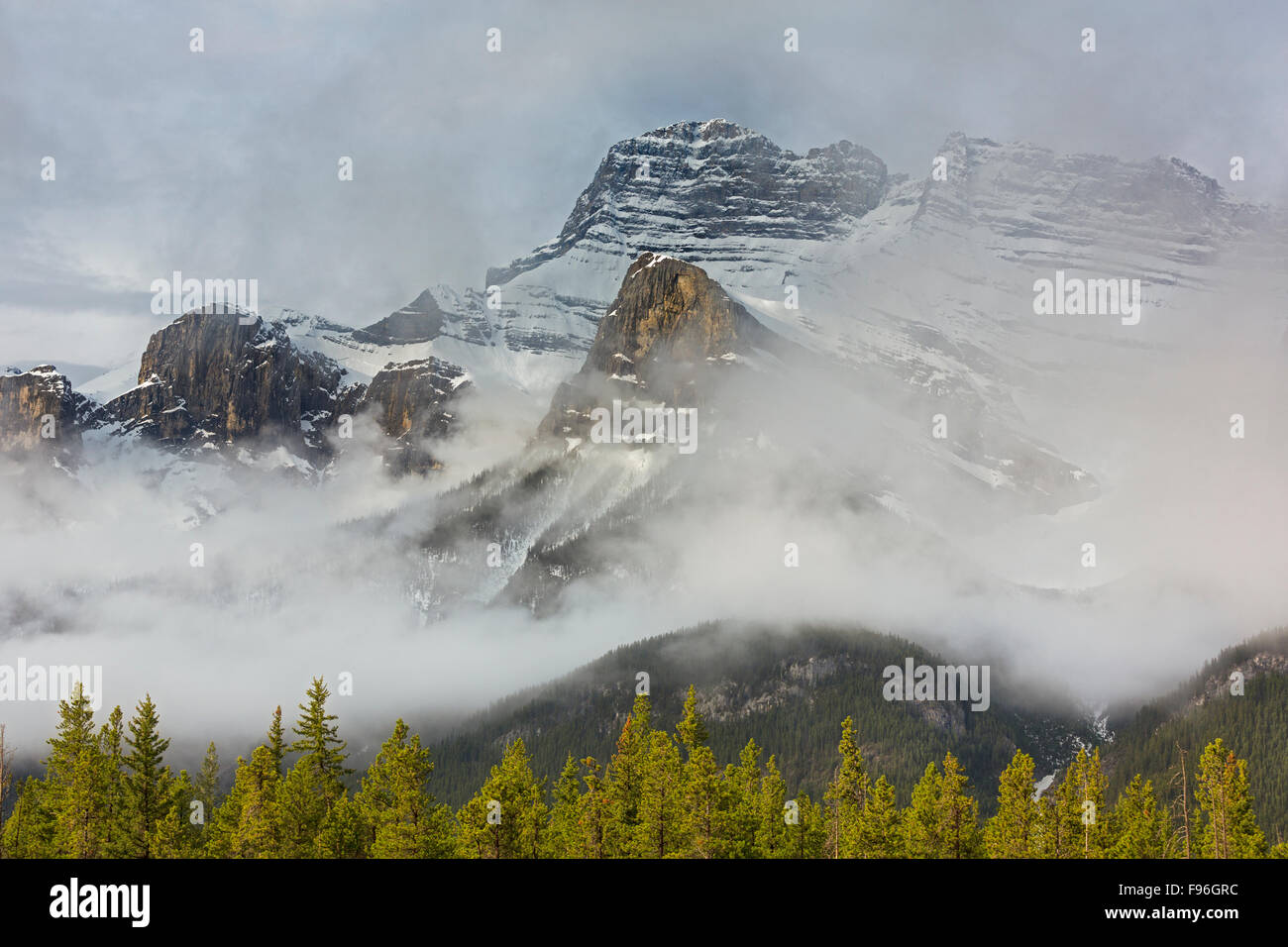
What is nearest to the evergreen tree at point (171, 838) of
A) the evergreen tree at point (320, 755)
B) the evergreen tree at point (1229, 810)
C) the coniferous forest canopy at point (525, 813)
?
the coniferous forest canopy at point (525, 813)

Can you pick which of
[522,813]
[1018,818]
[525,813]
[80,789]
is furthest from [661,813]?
[80,789]

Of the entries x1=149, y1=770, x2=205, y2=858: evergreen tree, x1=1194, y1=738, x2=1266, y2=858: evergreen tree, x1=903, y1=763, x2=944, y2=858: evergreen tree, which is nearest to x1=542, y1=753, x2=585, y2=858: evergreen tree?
x1=149, y1=770, x2=205, y2=858: evergreen tree

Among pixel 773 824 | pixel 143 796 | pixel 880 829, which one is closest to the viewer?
pixel 143 796

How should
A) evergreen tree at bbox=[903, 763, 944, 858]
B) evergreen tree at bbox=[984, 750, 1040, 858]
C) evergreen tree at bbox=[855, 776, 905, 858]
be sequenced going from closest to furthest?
1. evergreen tree at bbox=[984, 750, 1040, 858]
2. evergreen tree at bbox=[855, 776, 905, 858]
3. evergreen tree at bbox=[903, 763, 944, 858]

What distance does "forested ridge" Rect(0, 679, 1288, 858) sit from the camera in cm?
6262

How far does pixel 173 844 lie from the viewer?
203 feet

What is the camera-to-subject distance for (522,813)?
212 feet

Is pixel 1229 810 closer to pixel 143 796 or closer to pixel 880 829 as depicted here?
pixel 880 829

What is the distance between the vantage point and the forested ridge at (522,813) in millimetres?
62625

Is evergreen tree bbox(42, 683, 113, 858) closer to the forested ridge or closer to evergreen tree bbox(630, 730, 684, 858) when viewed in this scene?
the forested ridge

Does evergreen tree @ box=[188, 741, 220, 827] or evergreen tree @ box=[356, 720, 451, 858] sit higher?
evergreen tree @ box=[356, 720, 451, 858]

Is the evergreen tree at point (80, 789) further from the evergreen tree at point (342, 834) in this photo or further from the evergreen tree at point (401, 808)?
the evergreen tree at point (401, 808)
